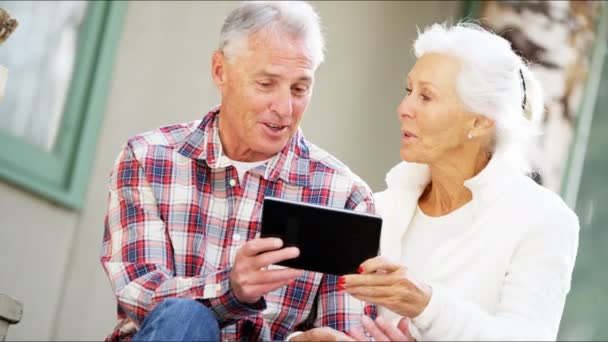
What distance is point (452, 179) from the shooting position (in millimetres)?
2662

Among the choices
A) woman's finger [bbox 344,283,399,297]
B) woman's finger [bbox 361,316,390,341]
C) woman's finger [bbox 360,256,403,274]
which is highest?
woman's finger [bbox 360,256,403,274]

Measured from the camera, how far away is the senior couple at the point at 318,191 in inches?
96.7

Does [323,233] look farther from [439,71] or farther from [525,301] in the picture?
[439,71]

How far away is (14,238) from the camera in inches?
131

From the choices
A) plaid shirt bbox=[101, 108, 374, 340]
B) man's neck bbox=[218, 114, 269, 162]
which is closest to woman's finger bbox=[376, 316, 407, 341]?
plaid shirt bbox=[101, 108, 374, 340]

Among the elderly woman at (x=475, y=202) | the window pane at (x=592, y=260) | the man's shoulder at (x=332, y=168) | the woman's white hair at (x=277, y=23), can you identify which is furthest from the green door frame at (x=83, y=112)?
the window pane at (x=592, y=260)

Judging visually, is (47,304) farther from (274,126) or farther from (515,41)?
(515,41)

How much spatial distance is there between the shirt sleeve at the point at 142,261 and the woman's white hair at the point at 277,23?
398 mm

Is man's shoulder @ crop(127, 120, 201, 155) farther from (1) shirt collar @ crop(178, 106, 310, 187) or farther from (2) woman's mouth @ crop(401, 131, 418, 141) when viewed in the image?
(2) woman's mouth @ crop(401, 131, 418, 141)

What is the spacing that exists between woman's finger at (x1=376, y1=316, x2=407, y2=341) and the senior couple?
66mm

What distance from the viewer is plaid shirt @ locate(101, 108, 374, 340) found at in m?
2.54

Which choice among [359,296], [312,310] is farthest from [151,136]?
[359,296]

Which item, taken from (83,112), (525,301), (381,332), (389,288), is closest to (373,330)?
(381,332)

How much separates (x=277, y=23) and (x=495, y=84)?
1.85ft
